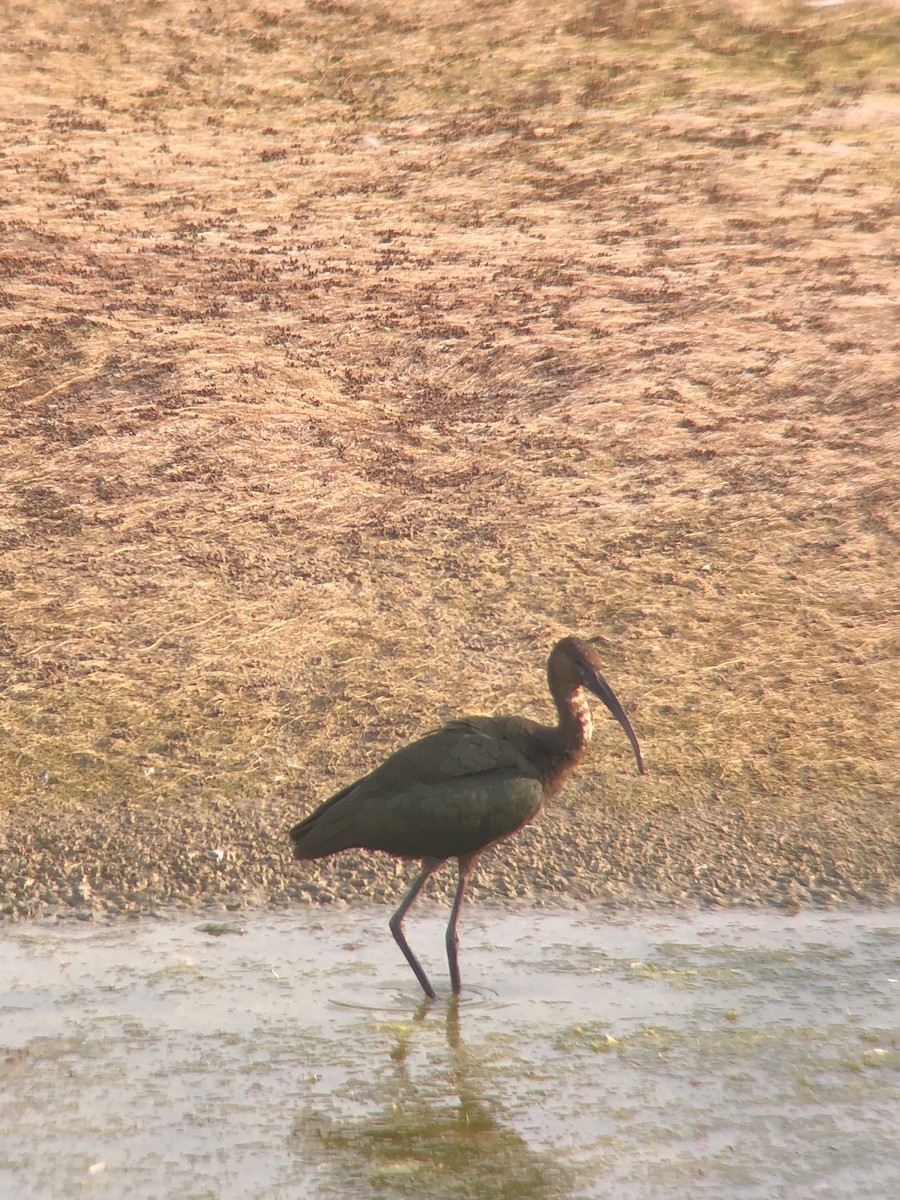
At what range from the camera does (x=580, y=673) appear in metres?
6.63

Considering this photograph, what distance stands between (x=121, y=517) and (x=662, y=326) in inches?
195

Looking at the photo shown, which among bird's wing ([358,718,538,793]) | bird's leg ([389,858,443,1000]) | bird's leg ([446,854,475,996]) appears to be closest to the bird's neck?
bird's wing ([358,718,538,793])

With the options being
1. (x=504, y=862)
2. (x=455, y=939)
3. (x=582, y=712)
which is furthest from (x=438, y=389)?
(x=455, y=939)

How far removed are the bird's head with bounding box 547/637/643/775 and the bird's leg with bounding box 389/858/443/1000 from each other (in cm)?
97

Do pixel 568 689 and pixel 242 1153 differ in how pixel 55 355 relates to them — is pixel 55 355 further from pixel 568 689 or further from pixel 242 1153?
pixel 242 1153

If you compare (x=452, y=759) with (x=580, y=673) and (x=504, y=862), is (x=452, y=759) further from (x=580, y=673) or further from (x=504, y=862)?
(x=504, y=862)

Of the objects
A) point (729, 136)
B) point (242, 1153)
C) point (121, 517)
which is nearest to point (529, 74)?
point (729, 136)

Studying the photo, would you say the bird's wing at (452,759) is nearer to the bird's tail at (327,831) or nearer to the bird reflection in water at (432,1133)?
the bird's tail at (327,831)

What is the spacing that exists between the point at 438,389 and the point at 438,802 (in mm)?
6384

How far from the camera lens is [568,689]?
6641 millimetres

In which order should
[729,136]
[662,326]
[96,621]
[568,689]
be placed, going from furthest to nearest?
[729,136] < [662,326] < [96,621] < [568,689]

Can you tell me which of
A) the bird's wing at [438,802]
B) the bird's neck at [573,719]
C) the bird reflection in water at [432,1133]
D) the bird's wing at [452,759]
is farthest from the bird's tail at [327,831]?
the bird's neck at [573,719]

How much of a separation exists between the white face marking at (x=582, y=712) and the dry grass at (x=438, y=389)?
4.85ft

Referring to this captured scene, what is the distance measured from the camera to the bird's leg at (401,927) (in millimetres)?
5969
